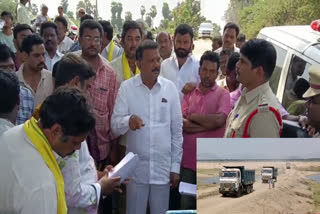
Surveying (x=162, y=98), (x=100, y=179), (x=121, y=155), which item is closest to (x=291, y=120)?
(x=162, y=98)

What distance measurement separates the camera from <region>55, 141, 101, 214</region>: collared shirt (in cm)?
271

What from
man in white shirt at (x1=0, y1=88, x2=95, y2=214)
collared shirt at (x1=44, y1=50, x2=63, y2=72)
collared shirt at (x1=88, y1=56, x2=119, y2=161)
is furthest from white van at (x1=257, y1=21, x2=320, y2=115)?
collared shirt at (x1=44, y1=50, x2=63, y2=72)

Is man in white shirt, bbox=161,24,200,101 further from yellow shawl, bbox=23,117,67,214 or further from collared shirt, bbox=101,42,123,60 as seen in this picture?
yellow shawl, bbox=23,117,67,214

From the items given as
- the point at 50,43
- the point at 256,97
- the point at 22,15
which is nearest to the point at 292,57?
the point at 256,97

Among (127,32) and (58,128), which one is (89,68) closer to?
(58,128)

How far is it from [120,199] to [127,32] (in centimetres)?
177

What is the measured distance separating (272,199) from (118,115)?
2049 millimetres

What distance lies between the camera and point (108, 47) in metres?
6.47

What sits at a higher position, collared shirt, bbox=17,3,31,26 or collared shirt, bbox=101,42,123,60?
collared shirt, bbox=17,3,31,26

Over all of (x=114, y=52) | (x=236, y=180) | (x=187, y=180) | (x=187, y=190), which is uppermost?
(x=114, y=52)

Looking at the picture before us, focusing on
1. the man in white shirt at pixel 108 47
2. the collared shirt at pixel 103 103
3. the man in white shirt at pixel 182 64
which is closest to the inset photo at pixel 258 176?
the collared shirt at pixel 103 103

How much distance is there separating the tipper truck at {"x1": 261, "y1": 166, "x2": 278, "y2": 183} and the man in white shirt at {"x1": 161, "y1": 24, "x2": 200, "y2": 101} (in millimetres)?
2684

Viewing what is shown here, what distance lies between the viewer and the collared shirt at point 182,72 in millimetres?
5246

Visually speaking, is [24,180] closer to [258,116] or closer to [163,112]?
[258,116]
